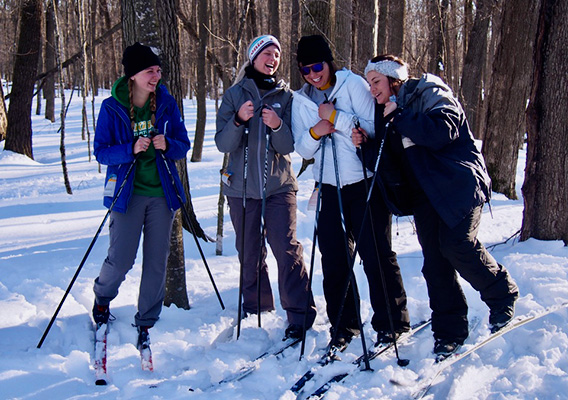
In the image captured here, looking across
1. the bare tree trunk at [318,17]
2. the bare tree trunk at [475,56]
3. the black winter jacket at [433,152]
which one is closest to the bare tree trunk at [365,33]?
the bare tree trunk at [318,17]

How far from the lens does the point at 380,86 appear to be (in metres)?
3.22

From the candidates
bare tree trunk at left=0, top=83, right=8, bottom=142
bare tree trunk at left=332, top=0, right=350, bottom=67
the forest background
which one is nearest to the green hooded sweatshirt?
the forest background

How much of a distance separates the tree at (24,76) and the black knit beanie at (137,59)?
420 inches

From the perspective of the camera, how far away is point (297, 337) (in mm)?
3619

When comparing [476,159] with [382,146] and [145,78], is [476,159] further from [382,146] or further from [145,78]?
[145,78]

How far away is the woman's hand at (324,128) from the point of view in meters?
3.35

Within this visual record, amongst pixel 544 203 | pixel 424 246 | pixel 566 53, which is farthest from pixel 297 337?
pixel 566 53

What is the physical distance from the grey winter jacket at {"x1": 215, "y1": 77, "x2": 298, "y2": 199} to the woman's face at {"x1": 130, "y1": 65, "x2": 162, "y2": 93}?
1.71 ft

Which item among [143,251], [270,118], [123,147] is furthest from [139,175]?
[270,118]

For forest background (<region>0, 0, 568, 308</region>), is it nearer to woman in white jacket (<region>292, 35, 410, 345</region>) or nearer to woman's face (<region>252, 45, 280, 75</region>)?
woman's face (<region>252, 45, 280, 75</region>)

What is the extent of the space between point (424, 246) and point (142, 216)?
6.40ft

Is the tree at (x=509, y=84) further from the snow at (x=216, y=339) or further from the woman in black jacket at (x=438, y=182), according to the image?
the woman in black jacket at (x=438, y=182)

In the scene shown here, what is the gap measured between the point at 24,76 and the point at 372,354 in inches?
482

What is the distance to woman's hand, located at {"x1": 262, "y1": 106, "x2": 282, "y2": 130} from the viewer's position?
3.45m
